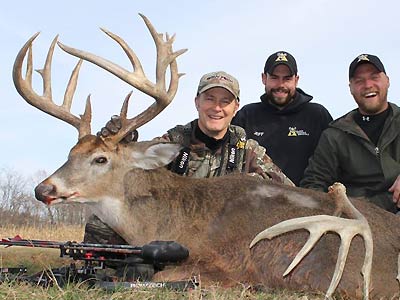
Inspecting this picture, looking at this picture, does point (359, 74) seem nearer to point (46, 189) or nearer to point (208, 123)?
point (208, 123)

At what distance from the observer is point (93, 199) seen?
18.6 feet

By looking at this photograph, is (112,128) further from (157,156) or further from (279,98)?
(279,98)

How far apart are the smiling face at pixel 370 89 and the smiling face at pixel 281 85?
1214 mm

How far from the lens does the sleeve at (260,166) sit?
674 cm

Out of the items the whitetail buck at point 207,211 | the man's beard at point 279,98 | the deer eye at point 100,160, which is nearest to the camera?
the whitetail buck at point 207,211

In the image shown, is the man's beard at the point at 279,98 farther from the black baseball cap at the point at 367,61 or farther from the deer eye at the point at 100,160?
the deer eye at the point at 100,160

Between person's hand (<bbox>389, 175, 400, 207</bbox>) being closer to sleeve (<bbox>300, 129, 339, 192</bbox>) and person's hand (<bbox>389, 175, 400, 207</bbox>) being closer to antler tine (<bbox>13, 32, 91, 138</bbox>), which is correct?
sleeve (<bbox>300, 129, 339, 192</bbox>)

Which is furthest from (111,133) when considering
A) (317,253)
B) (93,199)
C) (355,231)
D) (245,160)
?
(355,231)

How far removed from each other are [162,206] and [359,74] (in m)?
3.15

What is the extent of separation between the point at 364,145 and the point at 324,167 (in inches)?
21.5

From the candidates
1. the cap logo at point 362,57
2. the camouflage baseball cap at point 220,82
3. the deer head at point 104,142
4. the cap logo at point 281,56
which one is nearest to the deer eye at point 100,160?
the deer head at point 104,142

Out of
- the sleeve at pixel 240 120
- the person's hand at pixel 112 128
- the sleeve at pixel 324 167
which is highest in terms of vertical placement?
the sleeve at pixel 240 120

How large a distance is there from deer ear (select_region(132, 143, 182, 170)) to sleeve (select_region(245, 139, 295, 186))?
1.18 metres

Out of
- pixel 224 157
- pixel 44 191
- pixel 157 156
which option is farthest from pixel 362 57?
pixel 44 191
